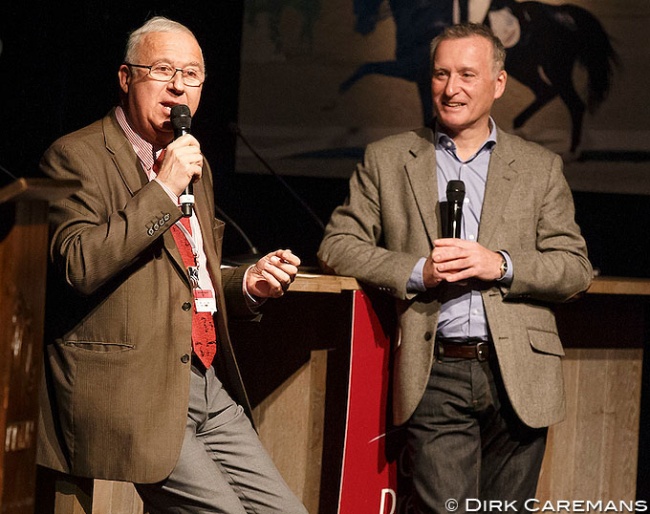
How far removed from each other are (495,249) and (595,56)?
1690 mm

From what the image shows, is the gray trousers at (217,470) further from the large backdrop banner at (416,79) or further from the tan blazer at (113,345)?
the large backdrop banner at (416,79)

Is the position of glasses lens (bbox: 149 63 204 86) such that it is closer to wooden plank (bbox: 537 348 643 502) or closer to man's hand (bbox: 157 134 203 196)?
man's hand (bbox: 157 134 203 196)

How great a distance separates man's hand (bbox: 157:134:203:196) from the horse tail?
250 centimetres

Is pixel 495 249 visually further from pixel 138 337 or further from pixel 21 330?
pixel 21 330

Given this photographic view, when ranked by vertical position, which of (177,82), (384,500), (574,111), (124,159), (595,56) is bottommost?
(384,500)

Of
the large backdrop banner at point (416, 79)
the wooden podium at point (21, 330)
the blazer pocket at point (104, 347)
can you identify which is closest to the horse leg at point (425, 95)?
the large backdrop banner at point (416, 79)

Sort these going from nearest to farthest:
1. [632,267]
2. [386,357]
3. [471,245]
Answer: [471,245] < [386,357] < [632,267]

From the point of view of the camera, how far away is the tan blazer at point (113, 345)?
87.2 inches

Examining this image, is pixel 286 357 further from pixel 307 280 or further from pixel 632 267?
pixel 632 267

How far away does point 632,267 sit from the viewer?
4223 millimetres

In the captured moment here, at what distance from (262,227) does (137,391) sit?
7.31 ft

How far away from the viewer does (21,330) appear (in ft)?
5.80

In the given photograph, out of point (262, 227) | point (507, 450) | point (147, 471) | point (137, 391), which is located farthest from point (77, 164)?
point (262, 227)

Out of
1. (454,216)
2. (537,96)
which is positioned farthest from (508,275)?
(537,96)
